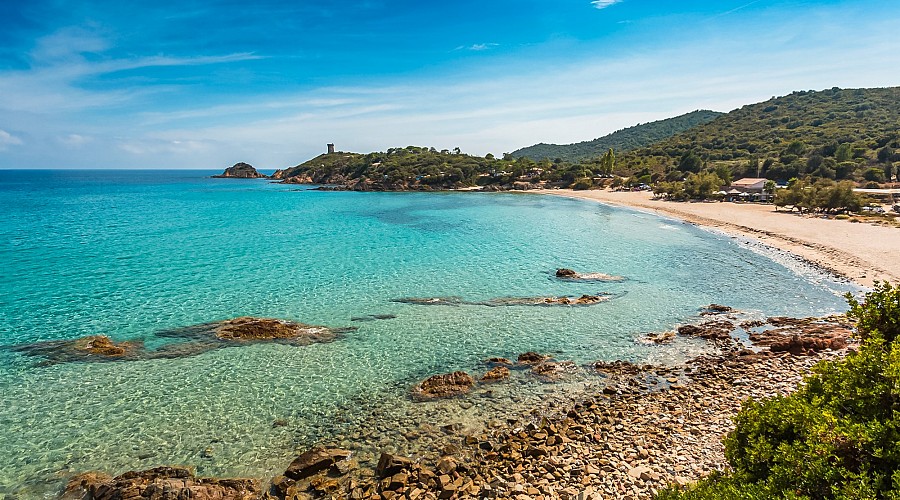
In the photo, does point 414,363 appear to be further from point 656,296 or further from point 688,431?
point 656,296

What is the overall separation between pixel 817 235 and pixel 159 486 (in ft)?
165

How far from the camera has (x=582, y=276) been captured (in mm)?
29281

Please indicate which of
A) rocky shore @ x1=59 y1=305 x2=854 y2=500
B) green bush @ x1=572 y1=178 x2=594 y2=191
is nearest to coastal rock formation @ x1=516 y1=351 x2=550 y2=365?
rocky shore @ x1=59 y1=305 x2=854 y2=500

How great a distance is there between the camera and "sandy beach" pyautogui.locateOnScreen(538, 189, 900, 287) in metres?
28.4

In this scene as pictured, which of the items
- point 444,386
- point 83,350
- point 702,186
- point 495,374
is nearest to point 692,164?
point 702,186

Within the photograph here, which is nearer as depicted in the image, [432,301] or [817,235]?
[432,301]

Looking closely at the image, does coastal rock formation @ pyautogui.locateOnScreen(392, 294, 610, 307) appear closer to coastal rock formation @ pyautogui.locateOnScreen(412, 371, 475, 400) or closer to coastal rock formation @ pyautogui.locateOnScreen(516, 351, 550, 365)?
coastal rock formation @ pyautogui.locateOnScreen(516, 351, 550, 365)

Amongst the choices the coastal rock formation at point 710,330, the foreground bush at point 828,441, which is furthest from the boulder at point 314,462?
the coastal rock formation at point 710,330

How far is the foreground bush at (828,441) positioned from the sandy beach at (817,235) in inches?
1024

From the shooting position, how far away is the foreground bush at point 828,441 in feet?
16.0

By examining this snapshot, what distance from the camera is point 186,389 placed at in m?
14.5

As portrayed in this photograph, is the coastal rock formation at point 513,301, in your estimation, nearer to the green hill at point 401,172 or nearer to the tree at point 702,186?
the tree at point 702,186

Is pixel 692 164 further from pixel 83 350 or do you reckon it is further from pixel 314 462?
pixel 83 350

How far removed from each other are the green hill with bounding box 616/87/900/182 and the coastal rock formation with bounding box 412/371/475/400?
90.7 meters
